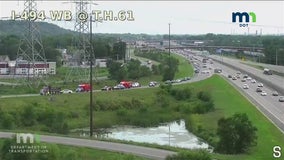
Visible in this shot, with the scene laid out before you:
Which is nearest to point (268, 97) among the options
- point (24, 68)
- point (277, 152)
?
point (277, 152)

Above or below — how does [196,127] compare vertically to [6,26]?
below

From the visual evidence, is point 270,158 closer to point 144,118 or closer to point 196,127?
point 196,127

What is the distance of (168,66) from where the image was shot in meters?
67.2

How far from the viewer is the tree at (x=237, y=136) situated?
2388 centimetres

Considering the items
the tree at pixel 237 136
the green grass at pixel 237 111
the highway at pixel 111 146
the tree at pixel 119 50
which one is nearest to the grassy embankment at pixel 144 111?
the green grass at pixel 237 111

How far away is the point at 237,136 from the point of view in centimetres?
2394

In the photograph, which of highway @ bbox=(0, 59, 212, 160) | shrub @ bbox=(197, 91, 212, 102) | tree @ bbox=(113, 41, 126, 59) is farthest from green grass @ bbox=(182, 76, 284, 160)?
tree @ bbox=(113, 41, 126, 59)

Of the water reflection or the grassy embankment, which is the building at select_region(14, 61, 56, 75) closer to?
the grassy embankment

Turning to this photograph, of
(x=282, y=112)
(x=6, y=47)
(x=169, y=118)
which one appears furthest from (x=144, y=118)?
(x=6, y=47)

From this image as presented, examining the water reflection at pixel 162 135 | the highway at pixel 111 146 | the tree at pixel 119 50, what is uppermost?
the tree at pixel 119 50

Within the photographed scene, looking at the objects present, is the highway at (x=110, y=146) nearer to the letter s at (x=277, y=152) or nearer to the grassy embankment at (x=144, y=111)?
the letter s at (x=277, y=152)

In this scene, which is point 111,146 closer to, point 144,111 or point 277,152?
point 277,152

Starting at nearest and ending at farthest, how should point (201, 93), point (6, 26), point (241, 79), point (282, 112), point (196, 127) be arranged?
1. point (196, 127)
2. point (282, 112)
3. point (201, 93)
4. point (241, 79)
5. point (6, 26)

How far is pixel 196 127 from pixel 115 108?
10393mm
